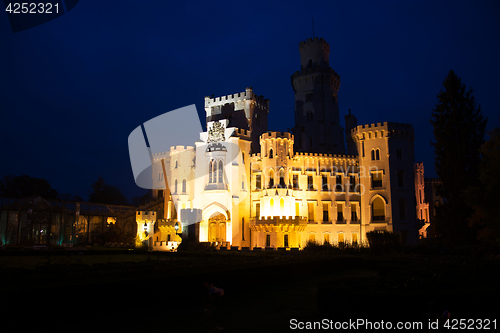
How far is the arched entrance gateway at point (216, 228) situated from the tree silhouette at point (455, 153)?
2468cm

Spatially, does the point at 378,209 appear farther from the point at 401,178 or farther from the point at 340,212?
the point at 401,178

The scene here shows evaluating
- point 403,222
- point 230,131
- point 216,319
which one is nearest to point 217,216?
point 230,131

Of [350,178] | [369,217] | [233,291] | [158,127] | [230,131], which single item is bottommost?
[233,291]

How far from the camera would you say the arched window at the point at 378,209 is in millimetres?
44719

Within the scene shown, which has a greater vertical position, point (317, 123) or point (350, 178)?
point (317, 123)

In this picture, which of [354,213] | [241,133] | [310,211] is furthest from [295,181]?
[241,133]

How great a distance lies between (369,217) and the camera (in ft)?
147

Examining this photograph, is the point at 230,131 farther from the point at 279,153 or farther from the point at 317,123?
the point at 317,123

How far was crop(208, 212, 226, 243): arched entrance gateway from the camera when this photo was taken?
46.2m

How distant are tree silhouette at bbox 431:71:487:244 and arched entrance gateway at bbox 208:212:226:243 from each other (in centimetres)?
2468

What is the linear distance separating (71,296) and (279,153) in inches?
1459

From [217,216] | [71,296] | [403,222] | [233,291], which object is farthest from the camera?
[217,216]

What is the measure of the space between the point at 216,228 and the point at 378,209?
20.4 meters

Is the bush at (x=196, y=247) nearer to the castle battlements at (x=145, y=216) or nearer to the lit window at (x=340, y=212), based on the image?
the castle battlements at (x=145, y=216)
